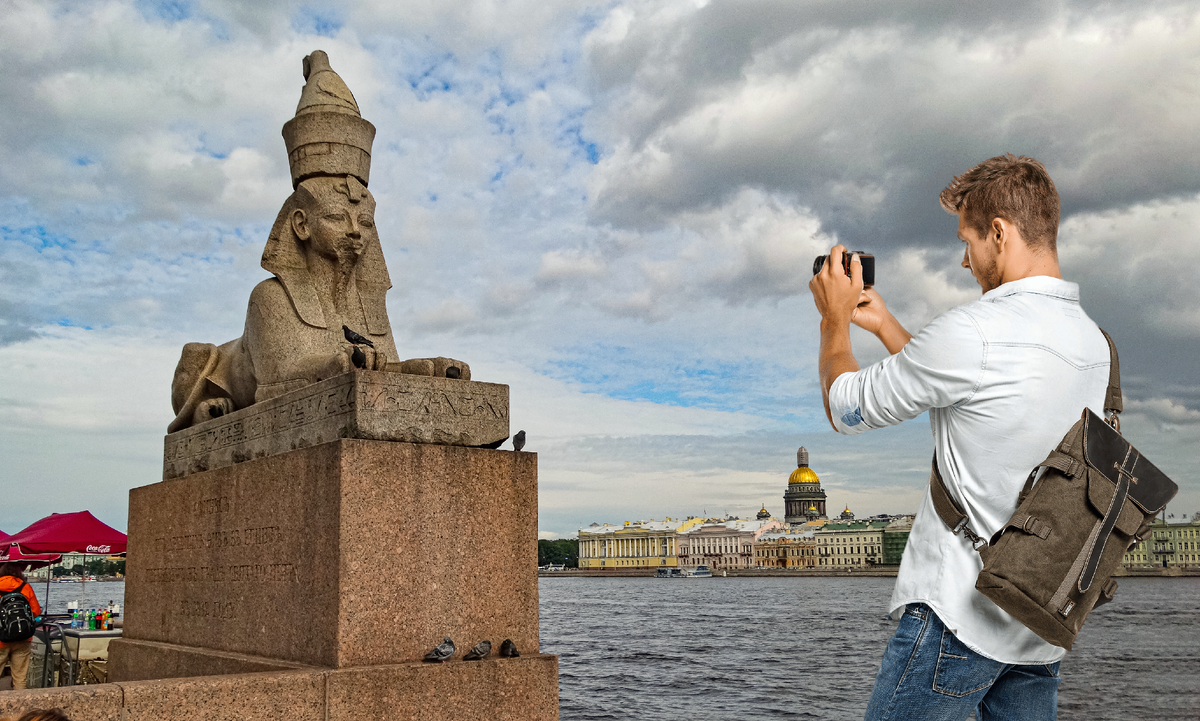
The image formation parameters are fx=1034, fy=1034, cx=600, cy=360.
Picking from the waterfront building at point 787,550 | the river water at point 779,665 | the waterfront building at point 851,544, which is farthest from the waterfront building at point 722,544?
the river water at point 779,665

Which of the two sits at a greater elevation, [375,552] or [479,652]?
[375,552]

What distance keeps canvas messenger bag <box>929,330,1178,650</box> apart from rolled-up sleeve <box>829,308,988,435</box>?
156mm

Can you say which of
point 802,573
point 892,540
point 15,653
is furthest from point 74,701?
point 802,573

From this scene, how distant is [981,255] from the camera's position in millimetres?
1593

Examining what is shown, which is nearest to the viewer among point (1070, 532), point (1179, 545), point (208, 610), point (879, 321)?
point (1070, 532)

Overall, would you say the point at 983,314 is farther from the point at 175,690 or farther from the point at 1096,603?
the point at 175,690

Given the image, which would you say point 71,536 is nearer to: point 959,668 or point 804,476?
point 959,668

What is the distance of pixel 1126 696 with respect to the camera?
685 inches

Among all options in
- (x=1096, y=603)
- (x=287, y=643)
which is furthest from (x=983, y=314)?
(x=287, y=643)

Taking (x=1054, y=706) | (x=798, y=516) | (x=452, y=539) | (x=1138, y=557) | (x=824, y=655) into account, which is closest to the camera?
(x=1054, y=706)

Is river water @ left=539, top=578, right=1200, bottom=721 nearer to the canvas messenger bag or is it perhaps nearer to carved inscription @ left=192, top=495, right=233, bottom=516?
carved inscription @ left=192, top=495, right=233, bottom=516

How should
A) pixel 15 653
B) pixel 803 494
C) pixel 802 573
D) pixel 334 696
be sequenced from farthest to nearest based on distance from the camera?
pixel 803 494
pixel 802 573
pixel 15 653
pixel 334 696

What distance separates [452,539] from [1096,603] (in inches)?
91.3

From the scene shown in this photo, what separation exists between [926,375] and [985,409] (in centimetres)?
9
